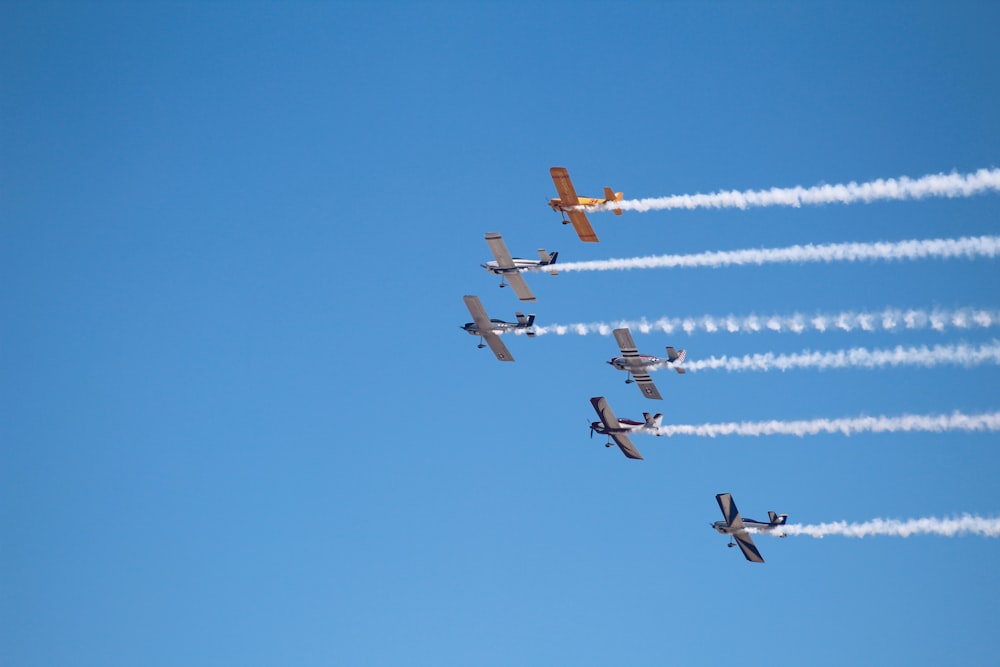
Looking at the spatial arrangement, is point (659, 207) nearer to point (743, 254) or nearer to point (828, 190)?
point (743, 254)

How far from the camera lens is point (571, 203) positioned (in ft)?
221

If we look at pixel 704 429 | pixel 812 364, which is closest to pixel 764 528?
pixel 704 429

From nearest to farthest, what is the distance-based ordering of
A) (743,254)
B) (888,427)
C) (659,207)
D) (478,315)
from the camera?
(888,427) → (743,254) → (659,207) → (478,315)

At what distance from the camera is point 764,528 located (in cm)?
6800

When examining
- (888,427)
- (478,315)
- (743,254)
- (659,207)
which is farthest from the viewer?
(478,315)

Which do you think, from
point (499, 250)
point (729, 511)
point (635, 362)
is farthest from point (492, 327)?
point (729, 511)

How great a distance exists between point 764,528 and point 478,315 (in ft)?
57.8

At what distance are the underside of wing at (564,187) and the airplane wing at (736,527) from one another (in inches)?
646

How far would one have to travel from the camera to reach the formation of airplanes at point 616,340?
66.5 meters

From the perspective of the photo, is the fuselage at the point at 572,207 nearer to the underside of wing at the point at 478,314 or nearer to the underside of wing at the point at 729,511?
the underside of wing at the point at 478,314

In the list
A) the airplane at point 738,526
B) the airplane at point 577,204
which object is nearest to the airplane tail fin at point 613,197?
the airplane at point 577,204

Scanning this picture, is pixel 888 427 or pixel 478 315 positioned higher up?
pixel 478 315

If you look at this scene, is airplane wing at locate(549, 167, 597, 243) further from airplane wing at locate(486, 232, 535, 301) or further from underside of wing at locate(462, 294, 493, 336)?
underside of wing at locate(462, 294, 493, 336)

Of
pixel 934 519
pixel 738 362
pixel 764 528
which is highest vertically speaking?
pixel 738 362
